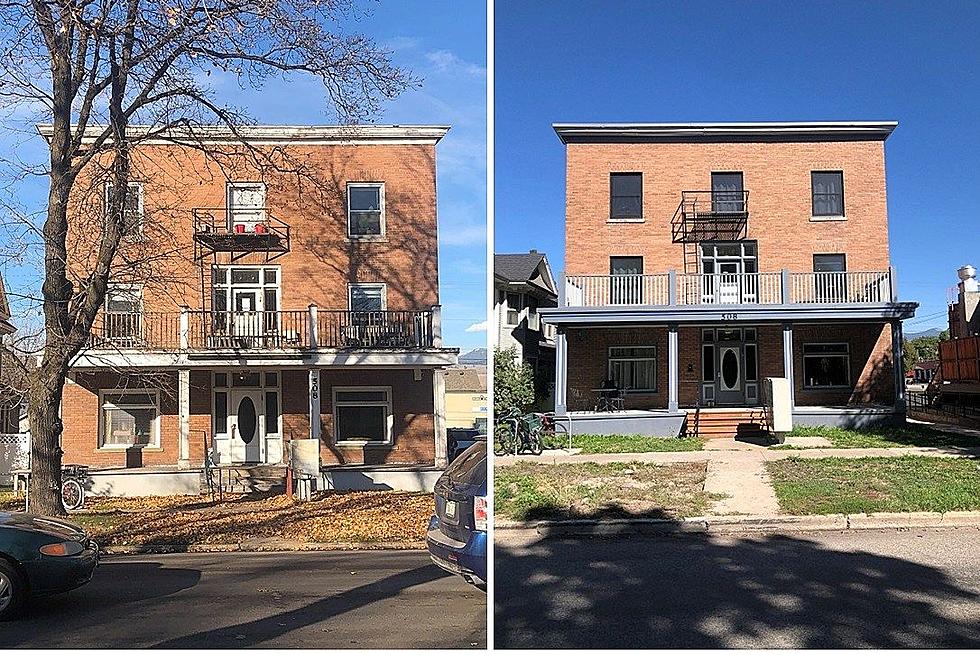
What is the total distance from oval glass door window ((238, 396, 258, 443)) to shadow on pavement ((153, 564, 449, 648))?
3.81 feet

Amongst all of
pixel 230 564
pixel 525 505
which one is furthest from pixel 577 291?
pixel 230 564

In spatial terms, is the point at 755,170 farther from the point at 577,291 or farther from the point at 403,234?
the point at 403,234

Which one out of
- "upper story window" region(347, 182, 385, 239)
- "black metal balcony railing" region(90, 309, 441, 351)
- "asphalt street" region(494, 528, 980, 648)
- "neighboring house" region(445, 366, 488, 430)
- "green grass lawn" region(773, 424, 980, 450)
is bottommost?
"asphalt street" region(494, 528, 980, 648)

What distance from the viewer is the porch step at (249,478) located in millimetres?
3766

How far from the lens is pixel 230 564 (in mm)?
3199

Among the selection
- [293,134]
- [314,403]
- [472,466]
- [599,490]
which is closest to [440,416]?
[314,403]

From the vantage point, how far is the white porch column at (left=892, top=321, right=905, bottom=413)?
33.5 feet

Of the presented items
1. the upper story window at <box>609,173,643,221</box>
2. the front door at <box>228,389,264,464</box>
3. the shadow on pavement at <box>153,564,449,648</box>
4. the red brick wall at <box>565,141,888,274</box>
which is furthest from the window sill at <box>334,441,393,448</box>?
the upper story window at <box>609,173,643,221</box>

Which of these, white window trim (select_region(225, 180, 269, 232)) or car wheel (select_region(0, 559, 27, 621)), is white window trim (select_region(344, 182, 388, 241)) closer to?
white window trim (select_region(225, 180, 269, 232))

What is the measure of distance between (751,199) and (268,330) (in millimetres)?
8976

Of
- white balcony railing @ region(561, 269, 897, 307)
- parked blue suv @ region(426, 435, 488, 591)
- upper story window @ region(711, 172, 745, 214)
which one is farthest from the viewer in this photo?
upper story window @ region(711, 172, 745, 214)

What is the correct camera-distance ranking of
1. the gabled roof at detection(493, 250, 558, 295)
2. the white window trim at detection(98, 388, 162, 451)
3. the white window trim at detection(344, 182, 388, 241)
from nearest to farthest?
the white window trim at detection(98, 388, 162, 451), the white window trim at detection(344, 182, 388, 241), the gabled roof at detection(493, 250, 558, 295)

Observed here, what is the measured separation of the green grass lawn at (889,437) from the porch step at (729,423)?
1.46 feet

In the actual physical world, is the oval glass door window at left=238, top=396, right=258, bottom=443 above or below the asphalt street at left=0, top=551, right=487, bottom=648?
above
